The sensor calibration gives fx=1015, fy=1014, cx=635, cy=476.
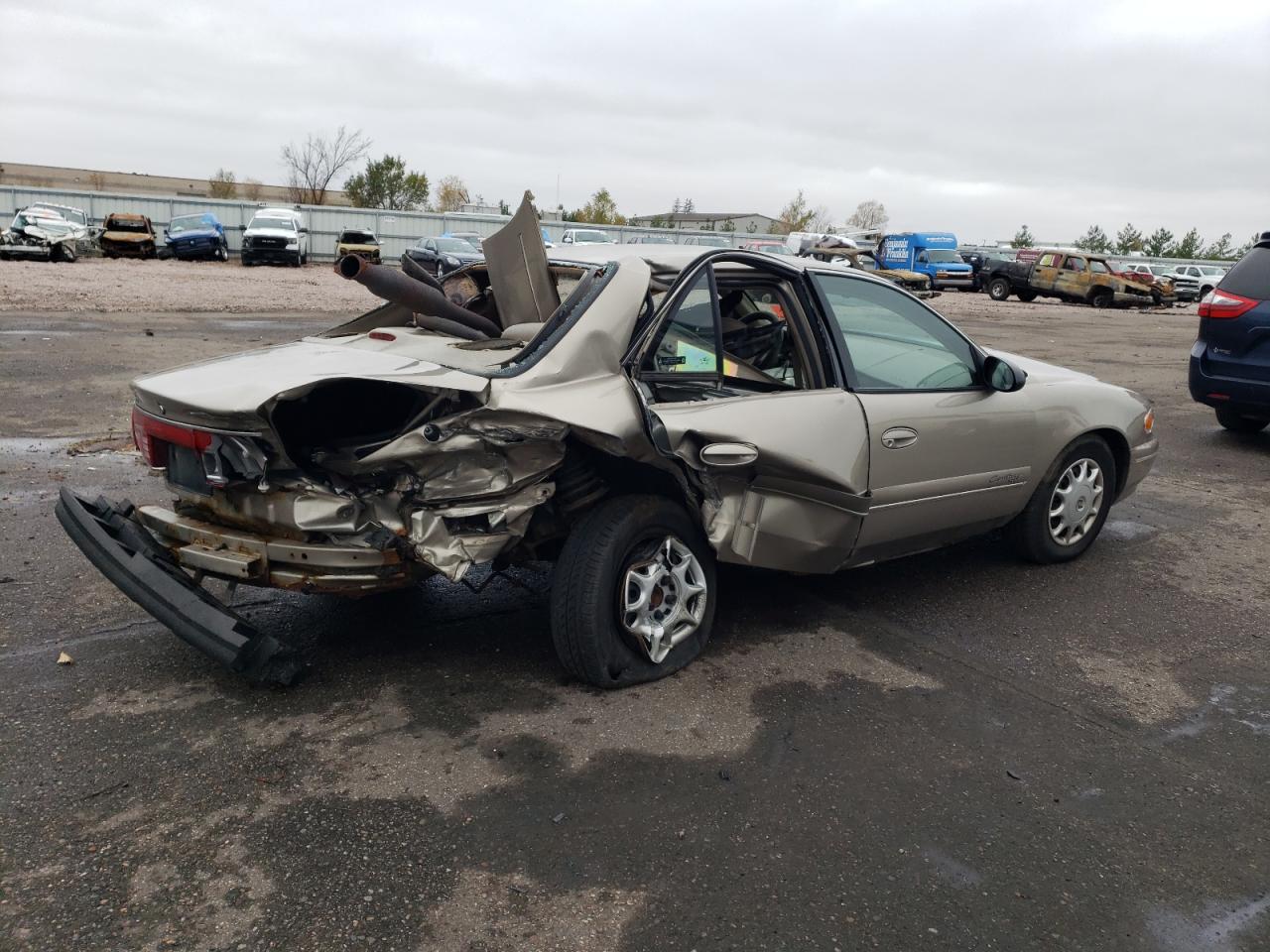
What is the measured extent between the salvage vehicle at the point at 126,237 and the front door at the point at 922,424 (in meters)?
30.9

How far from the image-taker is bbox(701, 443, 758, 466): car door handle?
12.3 feet

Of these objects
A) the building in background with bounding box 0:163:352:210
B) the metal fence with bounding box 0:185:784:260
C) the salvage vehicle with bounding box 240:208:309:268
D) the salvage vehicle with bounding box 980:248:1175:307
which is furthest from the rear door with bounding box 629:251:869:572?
the building in background with bounding box 0:163:352:210

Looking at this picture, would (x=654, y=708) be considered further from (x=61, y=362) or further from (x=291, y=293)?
(x=291, y=293)

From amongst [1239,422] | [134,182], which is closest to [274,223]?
[1239,422]

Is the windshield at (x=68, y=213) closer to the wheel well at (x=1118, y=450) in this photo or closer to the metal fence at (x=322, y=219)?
the metal fence at (x=322, y=219)

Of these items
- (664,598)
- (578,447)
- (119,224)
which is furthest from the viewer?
(119,224)

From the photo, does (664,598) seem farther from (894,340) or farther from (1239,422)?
(1239,422)

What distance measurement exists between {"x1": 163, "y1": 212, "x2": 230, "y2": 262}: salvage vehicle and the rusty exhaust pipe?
30.5 metres

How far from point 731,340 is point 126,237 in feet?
101

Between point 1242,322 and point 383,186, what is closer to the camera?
point 1242,322

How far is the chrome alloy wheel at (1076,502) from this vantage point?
17.6 feet

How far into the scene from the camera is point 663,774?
3.27 meters

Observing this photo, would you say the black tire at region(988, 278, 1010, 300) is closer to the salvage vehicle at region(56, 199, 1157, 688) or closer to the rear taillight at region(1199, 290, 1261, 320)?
the rear taillight at region(1199, 290, 1261, 320)

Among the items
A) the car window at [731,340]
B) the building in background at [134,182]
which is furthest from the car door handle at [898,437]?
the building in background at [134,182]
